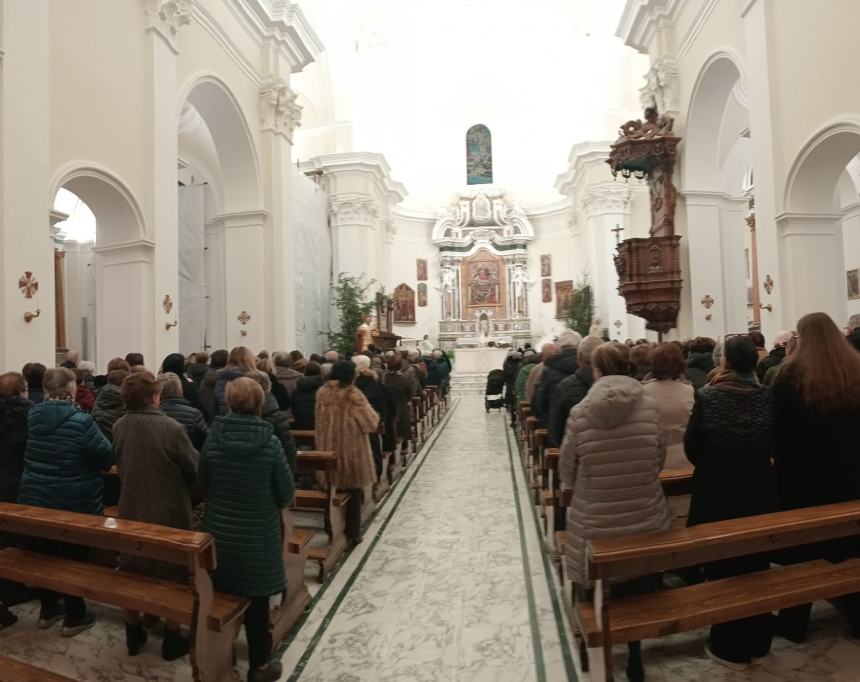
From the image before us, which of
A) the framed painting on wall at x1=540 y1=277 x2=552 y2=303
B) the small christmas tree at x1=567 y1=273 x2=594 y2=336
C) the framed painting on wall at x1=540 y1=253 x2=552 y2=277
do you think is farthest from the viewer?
the framed painting on wall at x1=540 y1=253 x2=552 y2=277

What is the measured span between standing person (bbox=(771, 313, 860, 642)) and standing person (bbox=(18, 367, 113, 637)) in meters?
3.32

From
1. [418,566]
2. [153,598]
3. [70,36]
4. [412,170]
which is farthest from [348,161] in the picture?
[153,598]

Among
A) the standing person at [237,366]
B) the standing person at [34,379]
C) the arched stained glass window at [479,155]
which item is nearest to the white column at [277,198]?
the standing person at [237,366]

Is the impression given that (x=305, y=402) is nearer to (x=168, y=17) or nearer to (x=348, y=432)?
(x=348, y=432)

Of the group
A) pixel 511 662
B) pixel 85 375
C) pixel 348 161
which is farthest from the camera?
pixel 348 161

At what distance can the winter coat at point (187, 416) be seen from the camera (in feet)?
11.9

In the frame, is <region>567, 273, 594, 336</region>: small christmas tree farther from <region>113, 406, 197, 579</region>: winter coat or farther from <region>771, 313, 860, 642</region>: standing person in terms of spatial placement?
<region>113, 406, 197, 579</region>: winter coat

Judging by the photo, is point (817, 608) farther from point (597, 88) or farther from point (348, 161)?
point (597, 88)

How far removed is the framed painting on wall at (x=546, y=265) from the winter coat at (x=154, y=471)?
73.5 ft

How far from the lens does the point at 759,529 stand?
2.52 meters

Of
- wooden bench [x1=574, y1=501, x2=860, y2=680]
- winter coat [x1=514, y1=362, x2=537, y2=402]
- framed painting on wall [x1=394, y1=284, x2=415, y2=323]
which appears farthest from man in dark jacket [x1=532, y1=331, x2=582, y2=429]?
framed painting on wall [x1=394, y1=284, x2=415, y2=323]

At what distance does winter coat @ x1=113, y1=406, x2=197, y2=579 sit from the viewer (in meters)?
2.92

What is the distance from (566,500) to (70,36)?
7.13 meters

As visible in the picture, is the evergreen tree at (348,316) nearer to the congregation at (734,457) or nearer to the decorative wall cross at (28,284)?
the decorative wall cross at (28,284)
